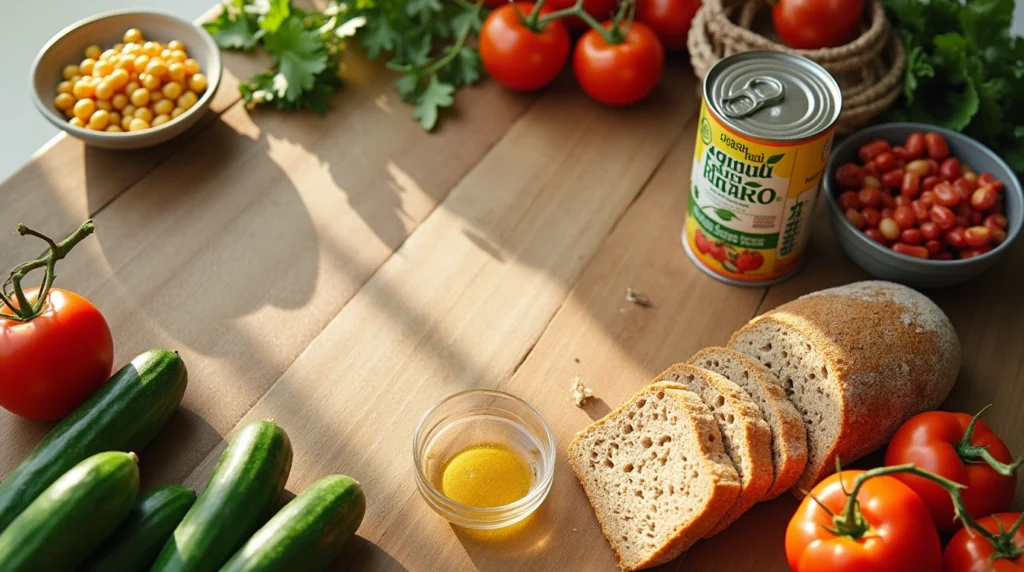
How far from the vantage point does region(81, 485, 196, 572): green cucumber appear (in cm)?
126

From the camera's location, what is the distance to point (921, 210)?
1646 mm

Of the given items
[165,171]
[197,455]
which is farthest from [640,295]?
[165,171]

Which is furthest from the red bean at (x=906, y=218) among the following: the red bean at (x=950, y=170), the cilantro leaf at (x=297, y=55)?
the cilantro leaf at (x=297, y=55)

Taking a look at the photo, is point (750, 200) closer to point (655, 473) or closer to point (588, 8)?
point (655, 473)

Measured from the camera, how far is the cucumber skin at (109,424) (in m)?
1.30

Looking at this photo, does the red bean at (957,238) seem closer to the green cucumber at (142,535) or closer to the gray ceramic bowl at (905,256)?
the gray ceramic bowl at (905,256)

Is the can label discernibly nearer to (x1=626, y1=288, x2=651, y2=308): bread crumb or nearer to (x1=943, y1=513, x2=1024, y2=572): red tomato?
(x1=626, y1=288, x2=651, y2=308): bread crumb

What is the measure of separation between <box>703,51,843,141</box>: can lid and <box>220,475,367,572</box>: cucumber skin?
81 cm

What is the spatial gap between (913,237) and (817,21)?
1.50 feet

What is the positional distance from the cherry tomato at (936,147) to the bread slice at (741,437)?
0.66m

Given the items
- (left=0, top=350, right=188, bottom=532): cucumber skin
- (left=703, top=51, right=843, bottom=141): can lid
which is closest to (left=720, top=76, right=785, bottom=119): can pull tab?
(left=703, top=51, right=843, bottom=141): can lid

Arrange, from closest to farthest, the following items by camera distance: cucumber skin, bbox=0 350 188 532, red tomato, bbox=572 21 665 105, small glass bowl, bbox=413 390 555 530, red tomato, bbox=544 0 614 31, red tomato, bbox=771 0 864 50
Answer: cucumber skin, bbox=0 350 188 532, small glass bowl, bbox=413 390 555 530, red tomato, bbox=771 0 864 50, red tomato, bbox=572 21 665 105, red tomato, bbox=544 0 614 31

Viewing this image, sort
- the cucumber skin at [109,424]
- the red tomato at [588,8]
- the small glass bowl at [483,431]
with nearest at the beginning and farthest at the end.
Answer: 1. the cucumber skin at [109,424]
2. the small glass bowl at [483,431]
3. the red tomato at [588,8]

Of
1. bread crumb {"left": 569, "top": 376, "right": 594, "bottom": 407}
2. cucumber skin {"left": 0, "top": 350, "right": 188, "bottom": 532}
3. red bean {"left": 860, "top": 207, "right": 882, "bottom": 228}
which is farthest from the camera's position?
red bean {"left": 860, "top": 207, "right": 882, "bottom": 228}
